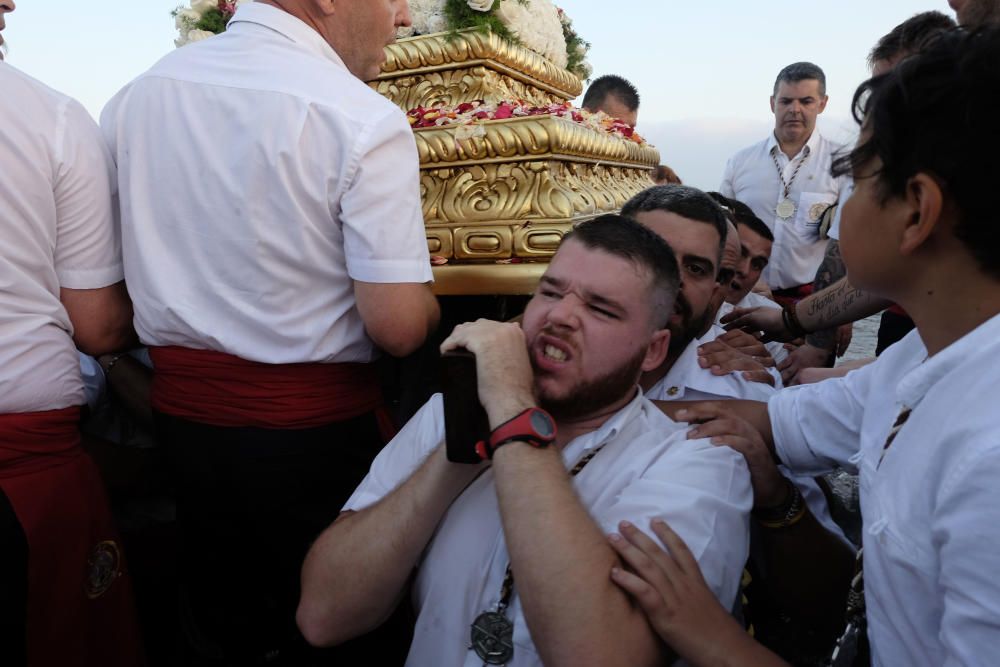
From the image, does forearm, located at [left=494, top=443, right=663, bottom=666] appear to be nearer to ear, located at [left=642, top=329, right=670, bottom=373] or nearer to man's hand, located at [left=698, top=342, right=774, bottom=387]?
ear, located at [left=642, top=329, right=670, bottom=373]

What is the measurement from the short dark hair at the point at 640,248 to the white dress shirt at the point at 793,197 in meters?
2.76

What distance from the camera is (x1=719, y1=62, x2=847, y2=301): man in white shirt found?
378cm

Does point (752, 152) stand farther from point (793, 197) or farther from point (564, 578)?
point (564, 578)

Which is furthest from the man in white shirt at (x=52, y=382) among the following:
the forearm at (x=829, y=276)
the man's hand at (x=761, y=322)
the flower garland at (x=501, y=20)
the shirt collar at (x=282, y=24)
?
the forearm at (x=829, y=276)

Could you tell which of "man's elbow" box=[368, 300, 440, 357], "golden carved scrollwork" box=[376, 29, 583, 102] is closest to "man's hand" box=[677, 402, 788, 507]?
"man's elbow" box=[368, 300, 440, 357]

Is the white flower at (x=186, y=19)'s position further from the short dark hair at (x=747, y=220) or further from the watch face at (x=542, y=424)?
the watch face at (x=542, y=424)

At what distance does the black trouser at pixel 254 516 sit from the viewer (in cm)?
146

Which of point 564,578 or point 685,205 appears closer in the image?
point 564,578

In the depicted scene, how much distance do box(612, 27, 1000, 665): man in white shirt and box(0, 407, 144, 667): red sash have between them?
129 cm

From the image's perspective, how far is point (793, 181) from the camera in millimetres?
3926

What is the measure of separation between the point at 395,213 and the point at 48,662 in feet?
3.94

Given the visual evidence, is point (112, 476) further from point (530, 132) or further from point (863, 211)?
point (863, 211)

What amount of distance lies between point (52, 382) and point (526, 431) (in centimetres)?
105

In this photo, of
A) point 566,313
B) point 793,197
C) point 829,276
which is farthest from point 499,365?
point 793,197
